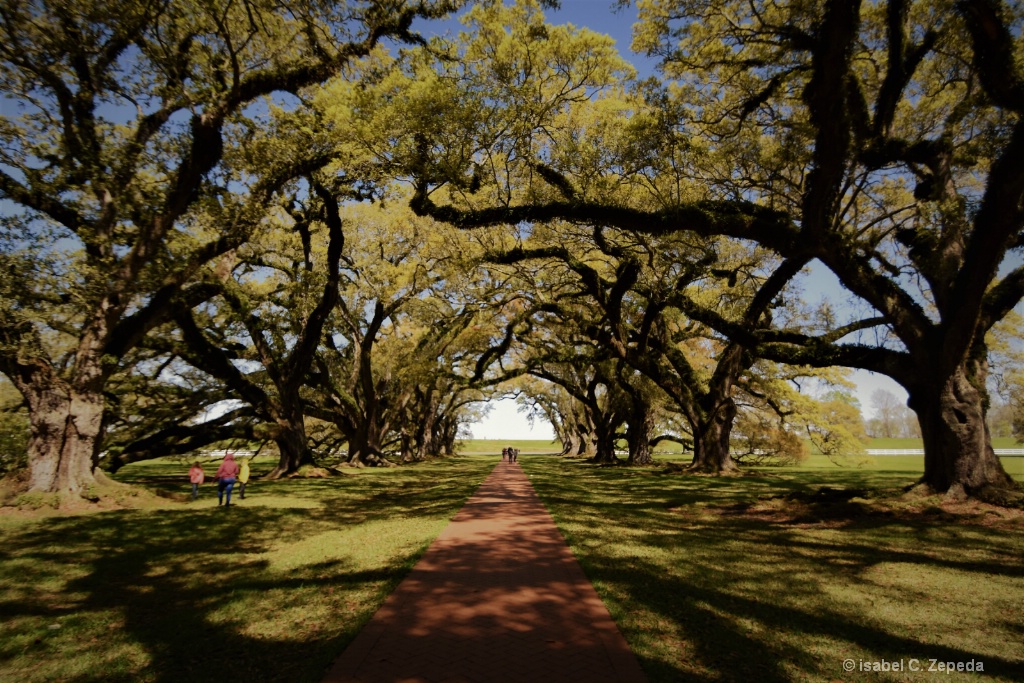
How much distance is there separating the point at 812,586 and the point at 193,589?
682 centimetres

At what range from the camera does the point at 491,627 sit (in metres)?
4.55

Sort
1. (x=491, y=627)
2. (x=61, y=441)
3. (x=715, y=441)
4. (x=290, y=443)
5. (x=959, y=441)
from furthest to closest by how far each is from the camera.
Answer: (x=715, y=441) < (x=290, y=443) < (x=61, y=441) < (x=959, y=441) < (x=491, y=627)

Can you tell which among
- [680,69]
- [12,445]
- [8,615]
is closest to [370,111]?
[680,69]

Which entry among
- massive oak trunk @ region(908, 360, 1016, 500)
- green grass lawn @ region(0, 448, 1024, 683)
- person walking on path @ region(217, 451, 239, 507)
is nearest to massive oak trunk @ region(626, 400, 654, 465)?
green grass lawn @ region(0, 448, 1024, 683)

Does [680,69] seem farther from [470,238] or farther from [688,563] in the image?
[688,563]

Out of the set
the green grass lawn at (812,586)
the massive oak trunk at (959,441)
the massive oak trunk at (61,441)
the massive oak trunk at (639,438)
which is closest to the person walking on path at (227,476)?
the massive oak trunk at (61,441)

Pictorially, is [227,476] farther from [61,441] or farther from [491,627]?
[491,627]

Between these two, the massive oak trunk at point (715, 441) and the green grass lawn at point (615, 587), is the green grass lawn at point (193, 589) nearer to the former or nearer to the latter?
the green grass lawn at point (615, 587)

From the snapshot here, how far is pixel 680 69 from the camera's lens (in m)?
12.1

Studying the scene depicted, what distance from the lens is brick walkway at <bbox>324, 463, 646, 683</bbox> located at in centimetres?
366

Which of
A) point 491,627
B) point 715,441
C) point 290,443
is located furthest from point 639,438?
point 491,627

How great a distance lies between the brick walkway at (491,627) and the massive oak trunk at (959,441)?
8351 mm

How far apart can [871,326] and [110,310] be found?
1806 centimetres

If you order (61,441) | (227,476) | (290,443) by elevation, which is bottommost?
(227,476)
